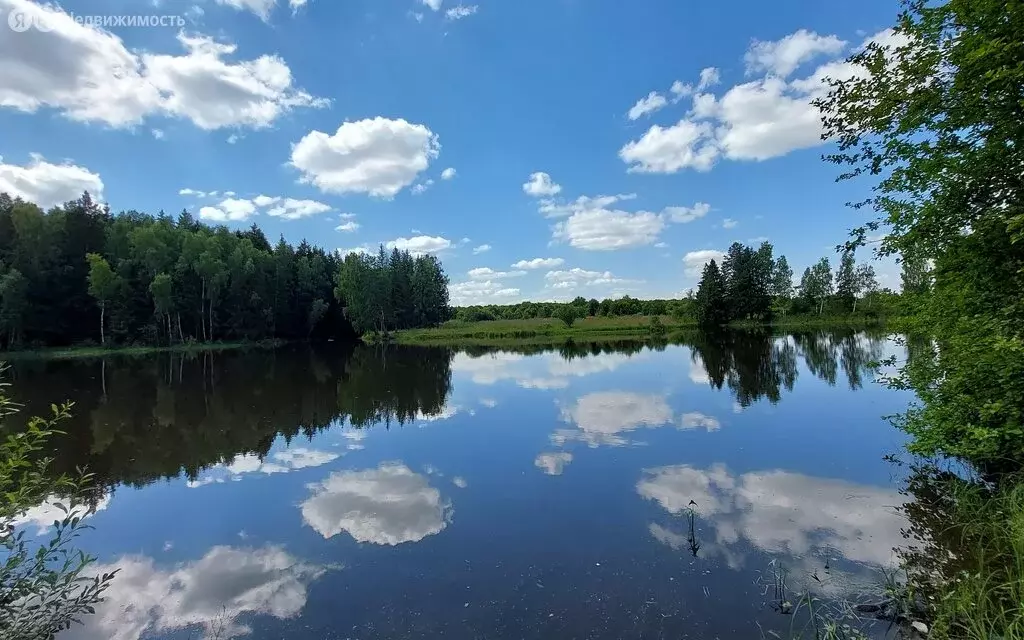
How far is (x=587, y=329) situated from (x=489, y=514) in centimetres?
6879

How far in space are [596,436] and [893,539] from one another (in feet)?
24.0

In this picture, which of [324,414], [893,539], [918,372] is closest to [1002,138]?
[918,372]

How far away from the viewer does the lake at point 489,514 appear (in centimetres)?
556

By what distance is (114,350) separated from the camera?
53.4 metres

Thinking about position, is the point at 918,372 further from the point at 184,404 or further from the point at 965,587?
the point at 184,404

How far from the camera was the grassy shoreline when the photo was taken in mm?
71000

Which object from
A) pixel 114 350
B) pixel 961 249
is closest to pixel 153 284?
pixel 114 350

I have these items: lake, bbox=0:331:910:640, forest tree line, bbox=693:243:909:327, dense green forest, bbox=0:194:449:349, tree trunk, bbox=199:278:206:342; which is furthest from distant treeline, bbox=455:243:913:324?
lake, bbox=0:331:910:640

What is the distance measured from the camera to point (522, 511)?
8453mm

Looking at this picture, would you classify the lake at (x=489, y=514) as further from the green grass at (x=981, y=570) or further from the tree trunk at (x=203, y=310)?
the tree trunk at (x=203, y=310)

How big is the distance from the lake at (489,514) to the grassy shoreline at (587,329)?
51114 mm

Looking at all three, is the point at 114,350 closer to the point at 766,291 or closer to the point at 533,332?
the point at 533,332

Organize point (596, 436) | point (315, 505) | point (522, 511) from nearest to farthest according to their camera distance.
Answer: point (522, 511), point (315, 505), point (596, 436)

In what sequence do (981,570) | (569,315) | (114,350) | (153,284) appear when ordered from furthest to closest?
1. (569,315)
2. (114,350)
3. (153,284)
4. (981,570)
